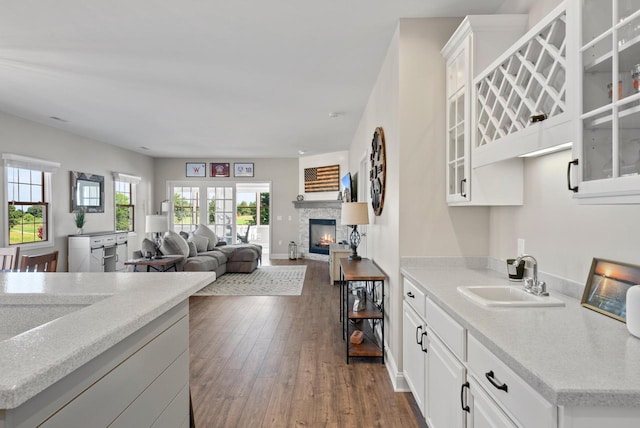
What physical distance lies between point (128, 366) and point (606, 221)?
192cm

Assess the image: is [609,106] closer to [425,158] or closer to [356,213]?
[425,158]

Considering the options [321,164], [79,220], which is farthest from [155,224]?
[321,164]

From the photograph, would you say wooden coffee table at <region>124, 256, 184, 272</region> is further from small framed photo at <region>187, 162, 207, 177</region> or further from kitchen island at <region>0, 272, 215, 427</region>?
small framed photo at <region>187, 162, 207, 177</region>

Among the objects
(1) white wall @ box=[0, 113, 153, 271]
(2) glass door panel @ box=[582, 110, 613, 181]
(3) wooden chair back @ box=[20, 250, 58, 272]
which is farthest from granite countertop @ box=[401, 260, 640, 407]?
(1) white wall @ box=[0, 113, 153, 271]

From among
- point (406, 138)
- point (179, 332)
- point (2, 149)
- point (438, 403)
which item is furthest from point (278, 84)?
point (2, 149)

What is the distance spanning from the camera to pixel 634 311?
1185mm

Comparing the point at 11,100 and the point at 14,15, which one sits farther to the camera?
the point at 11,100

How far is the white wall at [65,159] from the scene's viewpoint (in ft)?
17.4

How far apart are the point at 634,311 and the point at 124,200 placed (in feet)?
29.7

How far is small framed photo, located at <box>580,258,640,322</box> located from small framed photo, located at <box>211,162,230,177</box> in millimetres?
8829

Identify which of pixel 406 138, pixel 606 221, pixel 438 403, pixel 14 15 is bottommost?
pixel 438 403

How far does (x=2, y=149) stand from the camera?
5.02 meters

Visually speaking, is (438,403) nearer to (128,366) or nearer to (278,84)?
(128,366)

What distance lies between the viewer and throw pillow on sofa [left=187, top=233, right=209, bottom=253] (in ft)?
23.3
